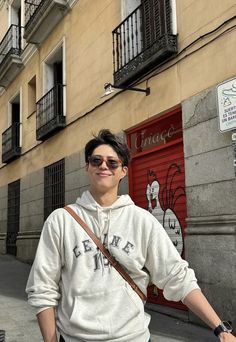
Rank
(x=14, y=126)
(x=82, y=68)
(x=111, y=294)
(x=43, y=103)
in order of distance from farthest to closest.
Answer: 1. (x=14, y=126)
2. (x=43, y=103)
3. (x=82, y=68)
4. (x=111, y=294)

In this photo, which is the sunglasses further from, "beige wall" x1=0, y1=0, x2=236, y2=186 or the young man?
"beige wall" x1=0, y1=0, x2=236, y2=186

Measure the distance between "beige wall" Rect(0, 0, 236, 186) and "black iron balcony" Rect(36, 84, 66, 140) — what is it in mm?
245

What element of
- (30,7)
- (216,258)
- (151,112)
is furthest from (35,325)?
(30,7)

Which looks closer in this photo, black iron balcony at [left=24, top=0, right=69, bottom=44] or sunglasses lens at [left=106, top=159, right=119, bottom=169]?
sunglasses lens at [left=106, top=159, right=119, bottom=169]

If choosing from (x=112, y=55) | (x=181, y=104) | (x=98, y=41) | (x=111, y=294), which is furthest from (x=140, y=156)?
(x=111, y=294)

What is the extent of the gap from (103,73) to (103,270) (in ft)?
26.5

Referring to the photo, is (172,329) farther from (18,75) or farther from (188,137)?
(18,75)

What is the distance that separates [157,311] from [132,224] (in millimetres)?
5529

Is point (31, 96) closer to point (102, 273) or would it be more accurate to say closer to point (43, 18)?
point (43, 18)

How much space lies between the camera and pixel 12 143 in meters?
16.0

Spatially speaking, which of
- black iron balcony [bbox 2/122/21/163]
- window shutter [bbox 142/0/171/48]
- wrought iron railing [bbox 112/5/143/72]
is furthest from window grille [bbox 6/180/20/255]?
window shutter [bbox 142/0/171/48]

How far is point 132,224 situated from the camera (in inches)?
89.7

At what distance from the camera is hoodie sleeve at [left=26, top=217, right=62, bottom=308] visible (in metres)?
2.14

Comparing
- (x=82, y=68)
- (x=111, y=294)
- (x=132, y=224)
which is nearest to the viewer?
(x=111, y=294)
